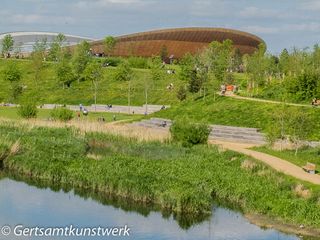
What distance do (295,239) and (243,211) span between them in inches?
142

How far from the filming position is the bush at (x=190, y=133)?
37.2 metres

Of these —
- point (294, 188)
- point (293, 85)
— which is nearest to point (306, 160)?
point (294, 188)

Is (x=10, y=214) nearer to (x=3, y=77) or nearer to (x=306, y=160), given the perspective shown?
(x=306, y=160)

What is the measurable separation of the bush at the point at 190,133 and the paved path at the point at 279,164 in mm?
1246

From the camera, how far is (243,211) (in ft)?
79.2

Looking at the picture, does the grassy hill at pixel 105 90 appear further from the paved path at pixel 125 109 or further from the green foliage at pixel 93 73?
the paved path at pixel 125 109

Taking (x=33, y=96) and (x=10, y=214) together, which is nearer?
(x=10, y=214)

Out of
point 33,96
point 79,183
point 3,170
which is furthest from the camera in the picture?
point 33,96

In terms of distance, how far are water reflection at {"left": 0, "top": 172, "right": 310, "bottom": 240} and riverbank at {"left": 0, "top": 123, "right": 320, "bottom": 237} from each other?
0.70m

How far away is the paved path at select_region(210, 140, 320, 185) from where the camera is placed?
26703mm

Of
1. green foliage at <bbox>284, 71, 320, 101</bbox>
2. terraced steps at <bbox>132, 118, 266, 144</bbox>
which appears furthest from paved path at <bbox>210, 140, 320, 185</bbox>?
green foliage at <bbox>284, 71, 320, 101</bbox>

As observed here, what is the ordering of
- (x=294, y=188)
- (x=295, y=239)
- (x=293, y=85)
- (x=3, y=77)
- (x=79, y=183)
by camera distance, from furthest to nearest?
1. (x=3, y=77)
2. (x=293, y=85)
3. (x=79, y=183)
4. (x=294, y=188)
5. (x=295, y=239)

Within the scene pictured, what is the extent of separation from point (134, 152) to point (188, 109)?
1816cm

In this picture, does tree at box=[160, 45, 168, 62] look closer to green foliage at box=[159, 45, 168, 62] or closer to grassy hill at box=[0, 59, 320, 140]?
green foliage at box=[159, 45, 168, 62]
